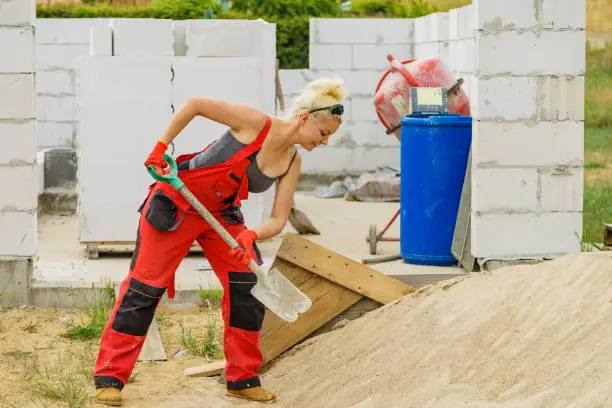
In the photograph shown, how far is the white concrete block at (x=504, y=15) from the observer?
24.6ft

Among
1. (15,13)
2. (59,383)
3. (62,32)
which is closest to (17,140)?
(15,13)

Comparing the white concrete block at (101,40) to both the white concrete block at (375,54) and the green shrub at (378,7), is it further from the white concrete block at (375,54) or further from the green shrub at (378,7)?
the green shrub at (378,7)

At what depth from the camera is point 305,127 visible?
5191mm

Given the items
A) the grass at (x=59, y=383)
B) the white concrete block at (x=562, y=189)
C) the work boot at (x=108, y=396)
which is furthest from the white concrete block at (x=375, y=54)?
the work boot at (x=108, y=396)

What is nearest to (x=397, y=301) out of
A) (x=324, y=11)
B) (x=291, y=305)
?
(x=291, y=305)

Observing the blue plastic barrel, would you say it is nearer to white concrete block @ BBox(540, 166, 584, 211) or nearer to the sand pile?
white concrete block @ BBox(540, 166, 584, 211)

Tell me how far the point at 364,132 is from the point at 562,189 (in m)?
A: 6.22

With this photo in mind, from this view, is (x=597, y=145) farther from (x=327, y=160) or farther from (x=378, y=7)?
(x=327, y=160)

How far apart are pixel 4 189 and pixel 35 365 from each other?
1.65m

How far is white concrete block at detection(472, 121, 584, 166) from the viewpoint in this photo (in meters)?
7.54

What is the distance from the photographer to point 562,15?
7551mm

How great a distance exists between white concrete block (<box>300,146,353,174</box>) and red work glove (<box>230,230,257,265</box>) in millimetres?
8692

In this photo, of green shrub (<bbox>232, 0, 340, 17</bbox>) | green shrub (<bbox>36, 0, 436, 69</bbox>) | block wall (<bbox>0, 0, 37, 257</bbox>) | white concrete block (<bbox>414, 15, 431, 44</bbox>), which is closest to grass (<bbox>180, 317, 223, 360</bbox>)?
block wall (<bbox>0, 0, 37, 257</bbox>)

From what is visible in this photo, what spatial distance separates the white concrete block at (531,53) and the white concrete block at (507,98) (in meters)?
0.07
